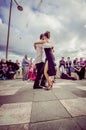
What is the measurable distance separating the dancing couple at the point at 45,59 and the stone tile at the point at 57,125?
2486 mm

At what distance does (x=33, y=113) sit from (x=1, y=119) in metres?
0.47

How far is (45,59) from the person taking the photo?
4324 mm

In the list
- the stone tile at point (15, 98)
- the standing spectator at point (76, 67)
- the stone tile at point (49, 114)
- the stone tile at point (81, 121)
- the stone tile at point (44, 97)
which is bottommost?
the stone tile at point (15, 98)

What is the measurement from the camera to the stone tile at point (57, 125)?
1.35 m

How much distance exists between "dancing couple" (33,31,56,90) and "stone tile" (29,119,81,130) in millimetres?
2486

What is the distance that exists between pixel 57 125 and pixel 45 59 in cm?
305

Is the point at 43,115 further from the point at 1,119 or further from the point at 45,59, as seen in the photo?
the point at 45,59

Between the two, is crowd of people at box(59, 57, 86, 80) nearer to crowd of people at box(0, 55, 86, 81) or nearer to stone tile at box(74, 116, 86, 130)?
crowd of people at box(0, 55, 86, 81)

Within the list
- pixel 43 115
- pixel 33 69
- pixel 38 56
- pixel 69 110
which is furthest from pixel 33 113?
pixel 33 69

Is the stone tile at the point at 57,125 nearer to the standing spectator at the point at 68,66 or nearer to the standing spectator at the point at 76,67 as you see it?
the standing spectator at the point at 76,67

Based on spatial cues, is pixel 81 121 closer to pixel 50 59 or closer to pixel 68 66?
pixel 50 59

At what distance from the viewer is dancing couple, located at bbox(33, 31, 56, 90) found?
4092 millimetres

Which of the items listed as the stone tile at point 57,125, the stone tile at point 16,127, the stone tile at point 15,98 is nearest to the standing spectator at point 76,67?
the stone tile at point 15,98

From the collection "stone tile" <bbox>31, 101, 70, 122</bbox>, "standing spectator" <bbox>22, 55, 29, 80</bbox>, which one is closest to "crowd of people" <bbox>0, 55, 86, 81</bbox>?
"standing spectator" <bbox>22, 55, 29, 80</bbox>
